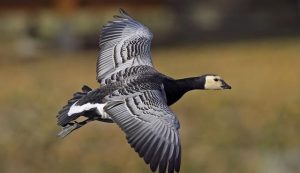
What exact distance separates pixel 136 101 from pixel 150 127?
9.5 inches

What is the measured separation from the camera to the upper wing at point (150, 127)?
19.4 ft

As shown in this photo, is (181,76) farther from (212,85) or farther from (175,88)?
(175,88)

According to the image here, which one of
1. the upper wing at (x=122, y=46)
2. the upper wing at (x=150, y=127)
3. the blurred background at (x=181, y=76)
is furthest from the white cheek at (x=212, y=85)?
the blurred background at (x=181, y=76)

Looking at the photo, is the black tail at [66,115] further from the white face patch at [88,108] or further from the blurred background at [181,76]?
the blurred background at [181,76]

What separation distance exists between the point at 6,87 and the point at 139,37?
1081cm

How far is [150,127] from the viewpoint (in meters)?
6.18

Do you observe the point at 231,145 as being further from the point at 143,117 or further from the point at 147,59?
the point at 143,117

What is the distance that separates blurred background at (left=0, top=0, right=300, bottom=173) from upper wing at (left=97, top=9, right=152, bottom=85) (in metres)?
1.91

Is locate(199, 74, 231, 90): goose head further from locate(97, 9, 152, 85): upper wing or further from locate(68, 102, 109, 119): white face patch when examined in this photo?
locate(68, 102, 109, 119): white face patch

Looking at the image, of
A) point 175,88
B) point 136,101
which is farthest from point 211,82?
point 136,101

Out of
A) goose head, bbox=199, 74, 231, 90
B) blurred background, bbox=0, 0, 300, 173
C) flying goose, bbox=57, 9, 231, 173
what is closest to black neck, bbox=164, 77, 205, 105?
flying goose, bbox=57, 9, 231, 173

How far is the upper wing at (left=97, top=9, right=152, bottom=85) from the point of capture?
7.41m

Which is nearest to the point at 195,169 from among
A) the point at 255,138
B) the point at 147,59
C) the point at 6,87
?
the point at 255,138

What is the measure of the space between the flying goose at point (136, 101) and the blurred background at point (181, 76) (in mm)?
2171
